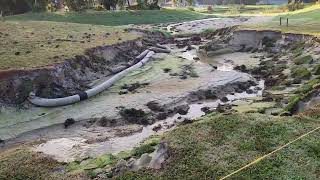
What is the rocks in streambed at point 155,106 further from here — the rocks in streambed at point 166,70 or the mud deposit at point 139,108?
the rocks in streambed at point 166,70

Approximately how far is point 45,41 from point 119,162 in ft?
97.7

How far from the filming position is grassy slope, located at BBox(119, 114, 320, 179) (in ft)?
63.3

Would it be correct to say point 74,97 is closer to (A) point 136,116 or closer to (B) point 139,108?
(B) point 139,108

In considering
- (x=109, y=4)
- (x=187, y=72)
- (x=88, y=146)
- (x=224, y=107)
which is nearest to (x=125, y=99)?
(x=224, y=107)

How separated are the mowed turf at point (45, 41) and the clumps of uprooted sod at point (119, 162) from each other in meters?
16.5

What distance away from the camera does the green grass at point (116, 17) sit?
7257 cm

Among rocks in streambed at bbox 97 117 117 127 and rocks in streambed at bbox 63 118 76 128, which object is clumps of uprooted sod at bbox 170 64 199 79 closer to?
rocks in streambed at bbox 97 117 117 127

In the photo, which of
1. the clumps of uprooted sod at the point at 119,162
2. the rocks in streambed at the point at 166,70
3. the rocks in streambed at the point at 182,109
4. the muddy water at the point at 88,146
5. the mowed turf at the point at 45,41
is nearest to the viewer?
the clumps of uprooted sod at the point at 119,162

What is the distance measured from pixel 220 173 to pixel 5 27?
40.7 m

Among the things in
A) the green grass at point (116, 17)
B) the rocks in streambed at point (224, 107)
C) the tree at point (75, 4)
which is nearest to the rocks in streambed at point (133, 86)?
the rocks in streambed at point (224, 107)

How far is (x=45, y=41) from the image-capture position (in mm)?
48344

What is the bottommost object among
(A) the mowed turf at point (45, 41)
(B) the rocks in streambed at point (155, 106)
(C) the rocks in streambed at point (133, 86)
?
(B) the rocks in streambed at point (155, 106)

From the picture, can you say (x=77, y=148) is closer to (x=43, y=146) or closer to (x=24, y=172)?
(x=43, y=146)

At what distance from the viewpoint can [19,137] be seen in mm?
29375
